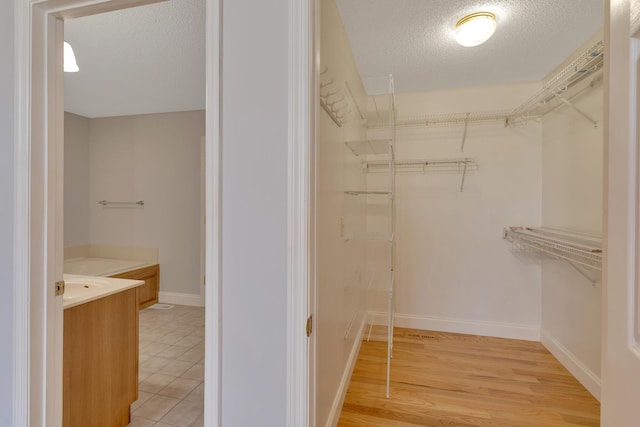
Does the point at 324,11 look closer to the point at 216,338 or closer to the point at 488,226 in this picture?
the point at 216,338

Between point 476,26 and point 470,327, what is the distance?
8.63ft

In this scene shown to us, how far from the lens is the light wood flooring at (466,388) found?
1866 mm

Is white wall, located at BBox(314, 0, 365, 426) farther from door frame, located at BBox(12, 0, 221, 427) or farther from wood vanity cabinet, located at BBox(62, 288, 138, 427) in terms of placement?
wood vanity cabinet, located at BBox(62, 288, 138, 427)

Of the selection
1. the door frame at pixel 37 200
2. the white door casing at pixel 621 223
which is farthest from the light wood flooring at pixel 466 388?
the door frame at pixel 37 200

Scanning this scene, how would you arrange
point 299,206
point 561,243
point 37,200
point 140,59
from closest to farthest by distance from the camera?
1. point 299,206
2. point 37,200
3. point 561,243
4. point 140,59

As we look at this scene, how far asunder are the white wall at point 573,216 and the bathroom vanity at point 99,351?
2.96 m

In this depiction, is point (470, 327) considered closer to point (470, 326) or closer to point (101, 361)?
point (470, 326)

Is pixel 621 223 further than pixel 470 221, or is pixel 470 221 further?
pixel 470 221

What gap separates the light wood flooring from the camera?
1.87m

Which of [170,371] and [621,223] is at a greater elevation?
[621,223]

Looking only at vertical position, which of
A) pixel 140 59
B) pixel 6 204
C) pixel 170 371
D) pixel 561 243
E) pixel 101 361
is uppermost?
pixel 140 59

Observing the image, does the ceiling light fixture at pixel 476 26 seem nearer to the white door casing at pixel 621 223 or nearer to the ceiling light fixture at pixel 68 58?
the white door casing at pixel 621 223

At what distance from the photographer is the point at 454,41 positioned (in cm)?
213

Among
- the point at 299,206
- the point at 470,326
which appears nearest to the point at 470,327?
the point at 470,326
